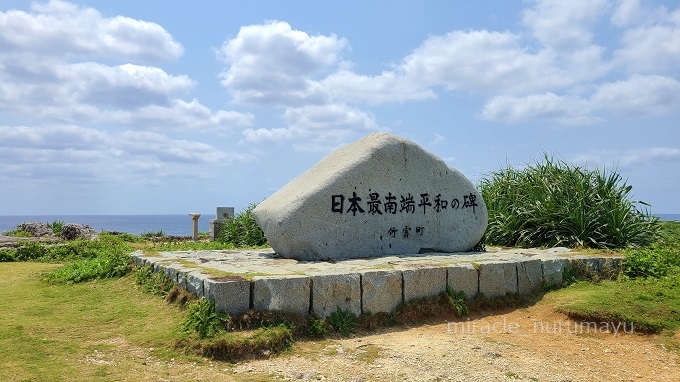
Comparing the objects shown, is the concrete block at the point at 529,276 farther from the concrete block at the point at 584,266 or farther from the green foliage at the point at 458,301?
the green foliage at the point at 458,301

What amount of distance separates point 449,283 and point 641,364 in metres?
1.95

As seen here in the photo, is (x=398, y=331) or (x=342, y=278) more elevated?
(x=342, y=278)

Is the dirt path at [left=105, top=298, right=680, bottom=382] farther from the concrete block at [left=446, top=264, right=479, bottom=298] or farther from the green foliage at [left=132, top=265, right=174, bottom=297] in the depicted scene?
the green foliage at [left=132, top=265, right=174, bottom=297]

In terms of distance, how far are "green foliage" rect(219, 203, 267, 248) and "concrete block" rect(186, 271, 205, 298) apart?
7038 mm

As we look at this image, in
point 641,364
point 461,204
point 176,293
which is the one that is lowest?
point 641,364

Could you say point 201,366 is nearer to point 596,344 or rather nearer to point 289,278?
point 289,278

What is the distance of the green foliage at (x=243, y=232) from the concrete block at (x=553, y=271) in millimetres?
7191

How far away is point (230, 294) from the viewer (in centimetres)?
491

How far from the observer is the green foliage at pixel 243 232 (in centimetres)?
1293

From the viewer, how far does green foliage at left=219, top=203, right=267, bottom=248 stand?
42.4 ft

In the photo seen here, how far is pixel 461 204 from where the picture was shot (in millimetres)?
8188

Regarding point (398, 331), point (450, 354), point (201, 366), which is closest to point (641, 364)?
point (450, 354)

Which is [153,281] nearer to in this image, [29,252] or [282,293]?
[282,293]

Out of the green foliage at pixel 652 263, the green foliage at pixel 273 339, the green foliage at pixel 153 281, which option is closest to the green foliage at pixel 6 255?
the green foliage at pixel 153 281
